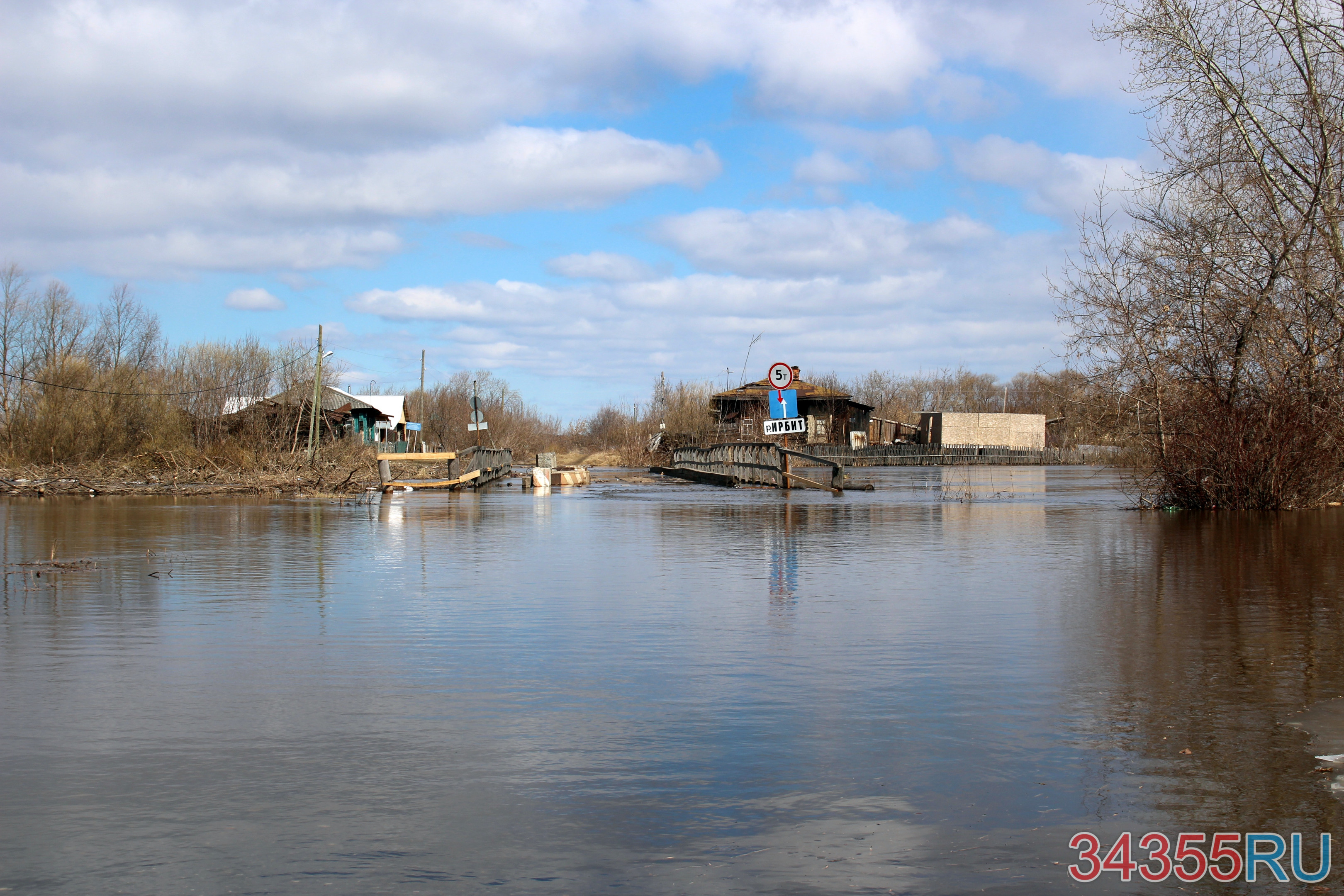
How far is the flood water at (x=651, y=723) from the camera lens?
4.03 m

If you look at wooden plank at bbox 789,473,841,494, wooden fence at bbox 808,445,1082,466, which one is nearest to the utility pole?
wooden plank at bbox 789,473,841,494

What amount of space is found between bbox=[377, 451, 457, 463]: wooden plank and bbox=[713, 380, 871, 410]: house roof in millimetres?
27181

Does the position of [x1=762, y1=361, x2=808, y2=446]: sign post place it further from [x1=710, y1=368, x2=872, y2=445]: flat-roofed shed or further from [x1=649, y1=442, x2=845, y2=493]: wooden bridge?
[x1=710, y1=368, x2=872, y2=445]: flat-roofed shed

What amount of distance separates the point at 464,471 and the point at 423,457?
14472mm

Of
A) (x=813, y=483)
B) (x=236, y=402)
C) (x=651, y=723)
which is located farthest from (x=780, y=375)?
(x=236, y=402)

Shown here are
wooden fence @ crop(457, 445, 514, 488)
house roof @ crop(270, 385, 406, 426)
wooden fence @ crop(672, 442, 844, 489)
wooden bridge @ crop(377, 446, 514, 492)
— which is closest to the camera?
wooden fence @ crop(672, 442, 844, 489)

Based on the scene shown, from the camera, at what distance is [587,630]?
873cm

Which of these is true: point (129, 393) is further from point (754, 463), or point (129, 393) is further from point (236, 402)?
point (754, 463)

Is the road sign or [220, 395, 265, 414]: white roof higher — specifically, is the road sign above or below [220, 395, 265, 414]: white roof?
below

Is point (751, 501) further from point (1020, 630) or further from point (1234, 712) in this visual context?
point (1234, 712)

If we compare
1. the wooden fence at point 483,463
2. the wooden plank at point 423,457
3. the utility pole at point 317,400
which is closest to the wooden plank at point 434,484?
the wooden fence at point 483,463

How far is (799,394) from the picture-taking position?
84125 millimetres

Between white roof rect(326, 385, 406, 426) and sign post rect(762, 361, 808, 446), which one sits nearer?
sign post rect(762, 361, 808, 446)

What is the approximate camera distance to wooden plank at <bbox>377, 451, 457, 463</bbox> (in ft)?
148
